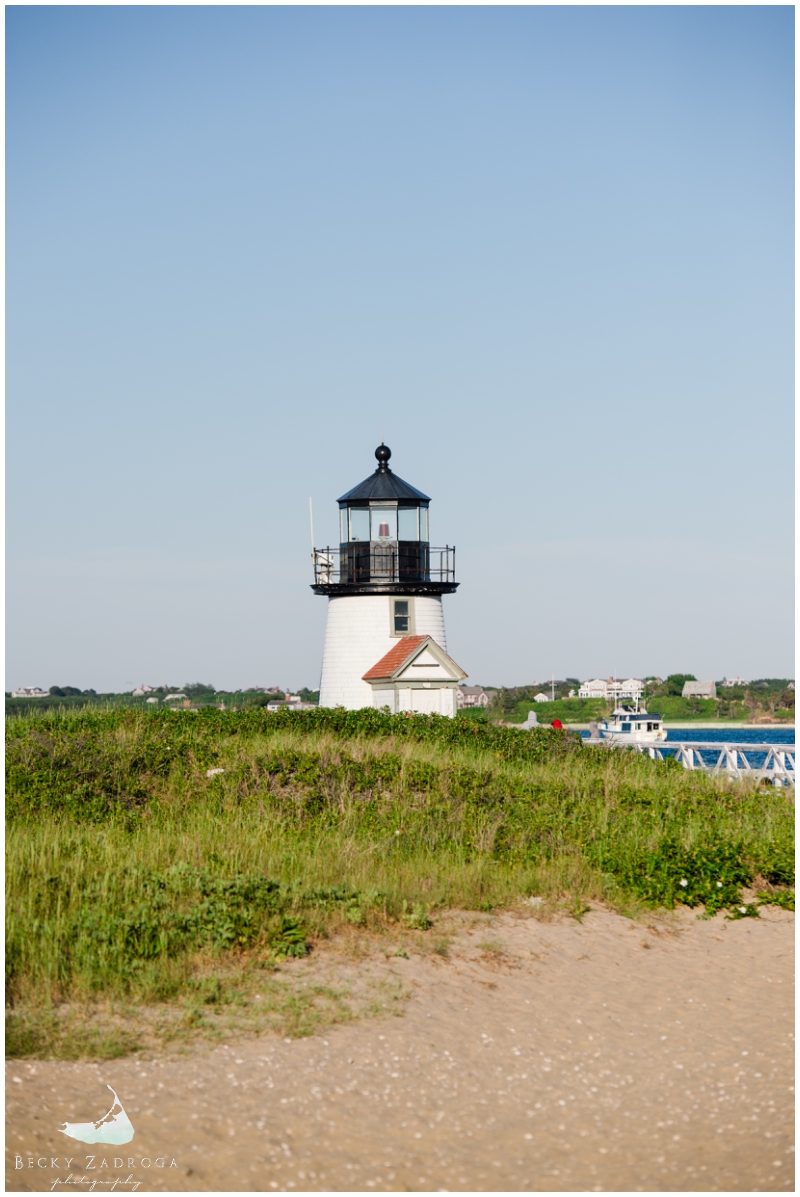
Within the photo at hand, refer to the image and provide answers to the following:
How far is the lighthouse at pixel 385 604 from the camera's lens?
2462 cm

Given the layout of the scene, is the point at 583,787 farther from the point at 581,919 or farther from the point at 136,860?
the point at 136,860

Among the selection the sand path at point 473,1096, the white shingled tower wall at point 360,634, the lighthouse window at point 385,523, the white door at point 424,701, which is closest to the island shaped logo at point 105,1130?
the sand path at point 473,1096

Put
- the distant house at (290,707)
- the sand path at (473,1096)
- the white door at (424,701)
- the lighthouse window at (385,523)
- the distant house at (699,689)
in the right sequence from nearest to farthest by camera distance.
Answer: the sand path at (473,1096), the distant house at (290,707), the white door at (424,701), the lighthouse window at (385,523), the distant house at (699,689)

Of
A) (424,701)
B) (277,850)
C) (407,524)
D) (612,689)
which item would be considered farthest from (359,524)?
(612,689)

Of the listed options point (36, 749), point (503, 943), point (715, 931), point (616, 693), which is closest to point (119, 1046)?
point (503, 943)

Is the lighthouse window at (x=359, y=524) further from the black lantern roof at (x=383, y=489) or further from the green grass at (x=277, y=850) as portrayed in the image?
the green grass at (x=277, y=850)

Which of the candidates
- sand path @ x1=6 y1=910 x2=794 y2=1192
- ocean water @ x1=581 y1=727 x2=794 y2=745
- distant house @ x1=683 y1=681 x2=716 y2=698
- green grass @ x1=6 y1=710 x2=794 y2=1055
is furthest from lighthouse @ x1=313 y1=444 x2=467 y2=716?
distant house @ x1=683 y1=681 x2=716 y2=698

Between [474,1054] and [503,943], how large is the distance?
1959mm

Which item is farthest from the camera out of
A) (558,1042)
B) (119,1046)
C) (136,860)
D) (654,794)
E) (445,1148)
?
(654,794)

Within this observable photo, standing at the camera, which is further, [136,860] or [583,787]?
[583,787]

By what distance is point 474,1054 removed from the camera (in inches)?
245

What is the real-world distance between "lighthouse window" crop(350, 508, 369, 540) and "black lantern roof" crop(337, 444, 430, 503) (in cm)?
35

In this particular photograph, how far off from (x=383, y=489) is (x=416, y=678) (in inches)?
182

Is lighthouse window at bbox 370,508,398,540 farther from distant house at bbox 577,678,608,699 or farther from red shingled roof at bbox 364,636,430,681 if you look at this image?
distant house at bbox 577,678,608,699
